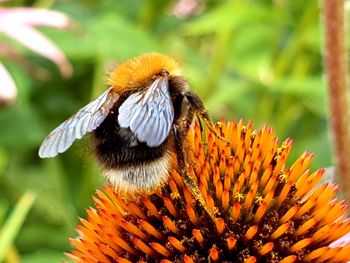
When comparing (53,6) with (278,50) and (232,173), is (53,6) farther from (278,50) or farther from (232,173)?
(232,173)

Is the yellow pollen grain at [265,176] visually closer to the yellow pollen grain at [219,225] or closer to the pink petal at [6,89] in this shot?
the yellow pollen grain at [219,225]

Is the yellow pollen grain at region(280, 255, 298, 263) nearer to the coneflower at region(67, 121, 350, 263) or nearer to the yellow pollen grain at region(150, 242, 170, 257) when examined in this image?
the coneflower at region(67, 121, 350, 263)

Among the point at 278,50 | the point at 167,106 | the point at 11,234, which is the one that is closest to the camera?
the point at 167,106

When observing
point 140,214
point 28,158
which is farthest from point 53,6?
point 140,214

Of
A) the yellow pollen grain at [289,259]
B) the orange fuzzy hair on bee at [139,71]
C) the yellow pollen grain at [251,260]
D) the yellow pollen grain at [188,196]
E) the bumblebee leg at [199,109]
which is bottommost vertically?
the yellow pollen grain at [251,260]

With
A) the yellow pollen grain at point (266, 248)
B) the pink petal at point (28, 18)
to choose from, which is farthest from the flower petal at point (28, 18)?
the yellow pollen grain at point (266, 248)

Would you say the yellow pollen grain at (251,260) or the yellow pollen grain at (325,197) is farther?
the yellow pollen grain at (325,197)
